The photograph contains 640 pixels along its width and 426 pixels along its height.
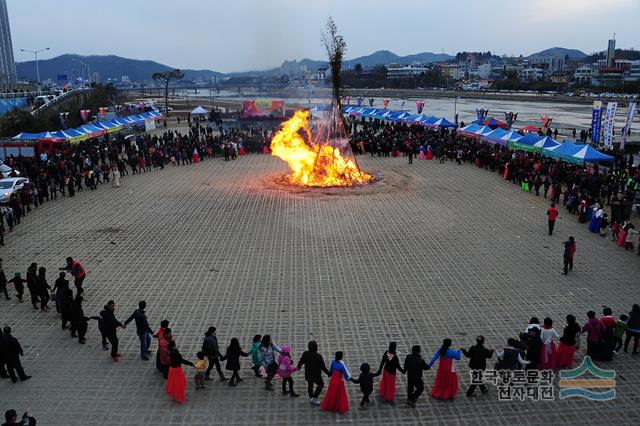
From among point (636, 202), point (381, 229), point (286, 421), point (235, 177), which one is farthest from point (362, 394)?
point (235, 177)

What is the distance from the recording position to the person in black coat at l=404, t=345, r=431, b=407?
24.3 ft

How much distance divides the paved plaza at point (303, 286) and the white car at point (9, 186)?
1.56 m

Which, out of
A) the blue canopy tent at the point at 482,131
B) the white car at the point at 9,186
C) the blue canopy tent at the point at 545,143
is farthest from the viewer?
the blue canopy tent at the point at 482,131

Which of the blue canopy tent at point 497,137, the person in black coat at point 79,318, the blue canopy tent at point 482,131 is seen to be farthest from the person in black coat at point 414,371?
the blue canopy tent at point 482,131

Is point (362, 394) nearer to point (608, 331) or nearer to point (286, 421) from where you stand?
point (286, 421)

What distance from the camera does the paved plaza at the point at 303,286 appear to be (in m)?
7.66

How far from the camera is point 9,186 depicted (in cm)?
2070

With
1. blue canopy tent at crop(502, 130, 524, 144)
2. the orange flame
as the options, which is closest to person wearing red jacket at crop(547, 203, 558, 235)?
the orange flame

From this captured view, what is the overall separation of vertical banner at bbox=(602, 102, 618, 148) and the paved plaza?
972cm

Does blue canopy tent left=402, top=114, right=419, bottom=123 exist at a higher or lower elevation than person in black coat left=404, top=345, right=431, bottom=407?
higher

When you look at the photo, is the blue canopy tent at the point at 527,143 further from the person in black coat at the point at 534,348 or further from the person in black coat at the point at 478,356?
the person in black coat at the point at 478,356

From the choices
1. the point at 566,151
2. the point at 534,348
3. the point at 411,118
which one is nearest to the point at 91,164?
the point at 566,151

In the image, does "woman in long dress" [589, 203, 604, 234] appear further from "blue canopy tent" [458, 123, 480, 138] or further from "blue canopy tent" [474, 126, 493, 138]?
"blue canopy tent" [458, 123, 480, 138]

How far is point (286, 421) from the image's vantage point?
23.9 ft
